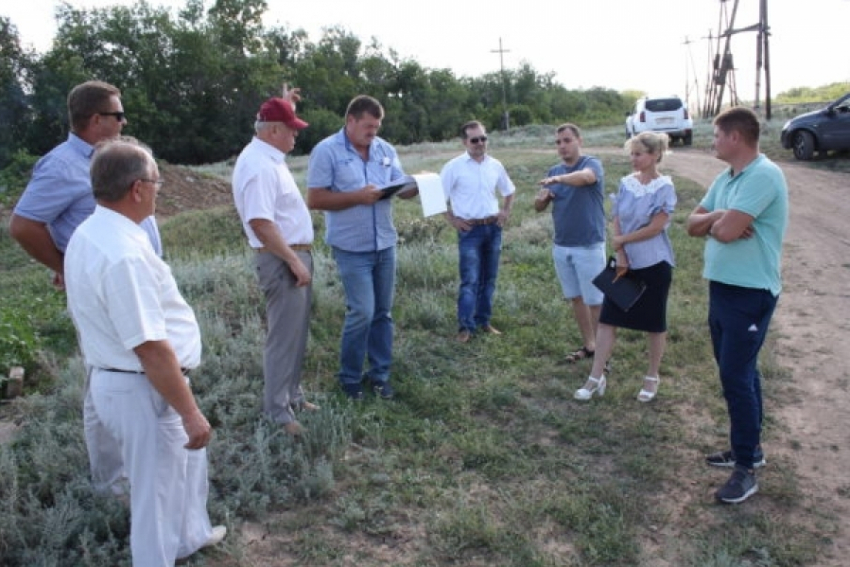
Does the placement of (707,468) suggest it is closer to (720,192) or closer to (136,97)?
(720,192)

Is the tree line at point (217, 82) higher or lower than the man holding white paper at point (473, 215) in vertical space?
higher

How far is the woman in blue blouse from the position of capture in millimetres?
4891

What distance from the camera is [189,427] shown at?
270cm

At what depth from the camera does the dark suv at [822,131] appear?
16.4 m

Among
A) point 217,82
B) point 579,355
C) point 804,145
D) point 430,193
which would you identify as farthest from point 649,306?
point 217,82

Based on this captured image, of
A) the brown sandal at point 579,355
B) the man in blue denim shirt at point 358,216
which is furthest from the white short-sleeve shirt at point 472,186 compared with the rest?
the brown sandal at point 579,355

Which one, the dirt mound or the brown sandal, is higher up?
the dirt mound

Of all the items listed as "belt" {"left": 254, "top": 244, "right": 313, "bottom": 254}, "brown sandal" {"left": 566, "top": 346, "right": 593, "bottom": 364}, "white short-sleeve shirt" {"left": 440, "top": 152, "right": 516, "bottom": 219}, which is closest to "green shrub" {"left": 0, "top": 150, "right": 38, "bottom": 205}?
"white short-sleeve shirt" {"left": 440, "top": 152, "right": 516, "bottom": 219}

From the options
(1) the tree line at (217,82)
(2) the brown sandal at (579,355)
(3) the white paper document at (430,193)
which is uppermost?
(1) the tree line at (217,82)

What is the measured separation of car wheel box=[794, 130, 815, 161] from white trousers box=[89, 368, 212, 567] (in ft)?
58.8

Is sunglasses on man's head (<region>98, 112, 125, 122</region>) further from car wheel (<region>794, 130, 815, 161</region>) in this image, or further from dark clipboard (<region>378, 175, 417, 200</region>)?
car wheel (<region>794, 130, 815, 161</region>)

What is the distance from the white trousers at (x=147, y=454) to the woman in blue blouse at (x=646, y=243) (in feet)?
10.5

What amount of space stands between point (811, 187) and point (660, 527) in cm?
1273

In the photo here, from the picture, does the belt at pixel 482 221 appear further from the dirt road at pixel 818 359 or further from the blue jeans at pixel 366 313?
the dirt road at pixel 818 359
